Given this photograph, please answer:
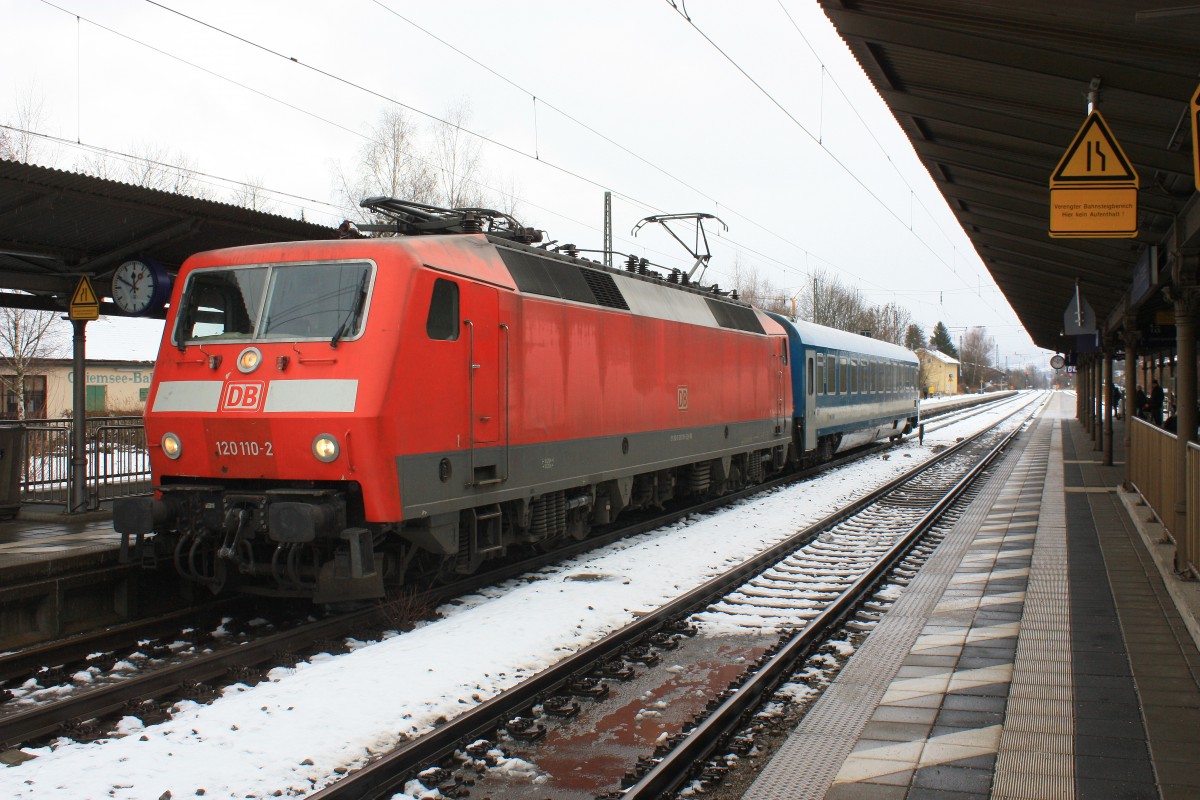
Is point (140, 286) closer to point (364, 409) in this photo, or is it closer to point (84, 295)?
point (84, 295)

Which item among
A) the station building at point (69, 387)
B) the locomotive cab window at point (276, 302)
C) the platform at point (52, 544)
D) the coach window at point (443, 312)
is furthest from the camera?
the station building at point (69, 387)

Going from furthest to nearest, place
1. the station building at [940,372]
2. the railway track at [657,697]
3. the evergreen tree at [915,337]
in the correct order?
the evergreen tree at [915,337] < the station building at [940,372] < the railway track at [657,697]

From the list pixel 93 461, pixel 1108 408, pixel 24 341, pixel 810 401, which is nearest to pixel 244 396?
pixel 93 461

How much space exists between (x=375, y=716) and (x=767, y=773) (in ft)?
7.64

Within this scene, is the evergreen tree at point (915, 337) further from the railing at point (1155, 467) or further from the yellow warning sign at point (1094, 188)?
the yellow warning sign at point (1094, 188)

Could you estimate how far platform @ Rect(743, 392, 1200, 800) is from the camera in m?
4.46

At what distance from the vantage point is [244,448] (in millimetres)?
7586

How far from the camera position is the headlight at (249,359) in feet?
25.3

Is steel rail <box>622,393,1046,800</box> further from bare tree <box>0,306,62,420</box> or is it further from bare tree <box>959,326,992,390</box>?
bare tree <box>959,326,992,390</box>

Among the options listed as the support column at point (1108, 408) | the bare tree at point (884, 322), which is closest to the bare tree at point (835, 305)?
the bare tree at point (884, 322)

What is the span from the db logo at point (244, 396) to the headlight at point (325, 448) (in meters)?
0.62

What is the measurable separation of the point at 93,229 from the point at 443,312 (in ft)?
14.5

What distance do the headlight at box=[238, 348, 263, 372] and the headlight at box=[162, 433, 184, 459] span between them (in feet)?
2.81

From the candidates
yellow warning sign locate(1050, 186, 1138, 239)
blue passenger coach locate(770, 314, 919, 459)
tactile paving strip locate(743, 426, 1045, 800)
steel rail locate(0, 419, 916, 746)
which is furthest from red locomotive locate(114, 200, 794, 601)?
blue passenger coach locate(770, 314, 919, 459)
